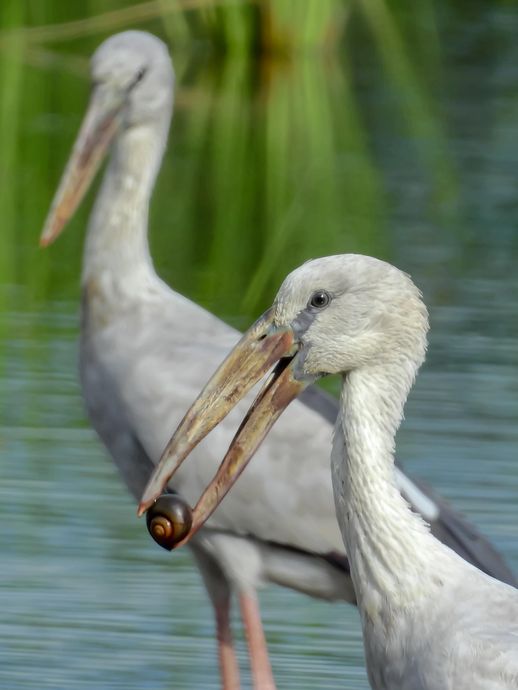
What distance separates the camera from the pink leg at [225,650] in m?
6.50

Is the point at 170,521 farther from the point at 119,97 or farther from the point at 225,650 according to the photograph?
the point at 119,97

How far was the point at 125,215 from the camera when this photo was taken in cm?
732

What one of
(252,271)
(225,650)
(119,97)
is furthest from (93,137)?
→ (252,271)

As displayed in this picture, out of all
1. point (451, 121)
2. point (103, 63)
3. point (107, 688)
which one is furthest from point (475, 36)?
point (107, 688)

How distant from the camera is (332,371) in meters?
5.09

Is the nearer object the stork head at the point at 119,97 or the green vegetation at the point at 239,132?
the stork head at the point at 119,97

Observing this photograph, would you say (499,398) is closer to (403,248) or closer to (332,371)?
(403,248)

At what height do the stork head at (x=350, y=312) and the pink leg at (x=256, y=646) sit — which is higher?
the stork head at (x=350, y=312)

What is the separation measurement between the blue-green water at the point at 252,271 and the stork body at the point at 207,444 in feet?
1.18

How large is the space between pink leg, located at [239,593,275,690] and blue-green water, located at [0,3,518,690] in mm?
206

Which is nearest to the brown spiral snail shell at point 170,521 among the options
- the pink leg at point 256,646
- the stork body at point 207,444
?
the stork body at point 207,444


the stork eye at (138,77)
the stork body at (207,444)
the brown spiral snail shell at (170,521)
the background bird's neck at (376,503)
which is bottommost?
the stork body at (207,444)

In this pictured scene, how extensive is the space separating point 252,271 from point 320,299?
21.8 ft

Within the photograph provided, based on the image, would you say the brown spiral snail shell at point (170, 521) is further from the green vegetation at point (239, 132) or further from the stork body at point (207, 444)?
the green vegetation at point (239, 132)
